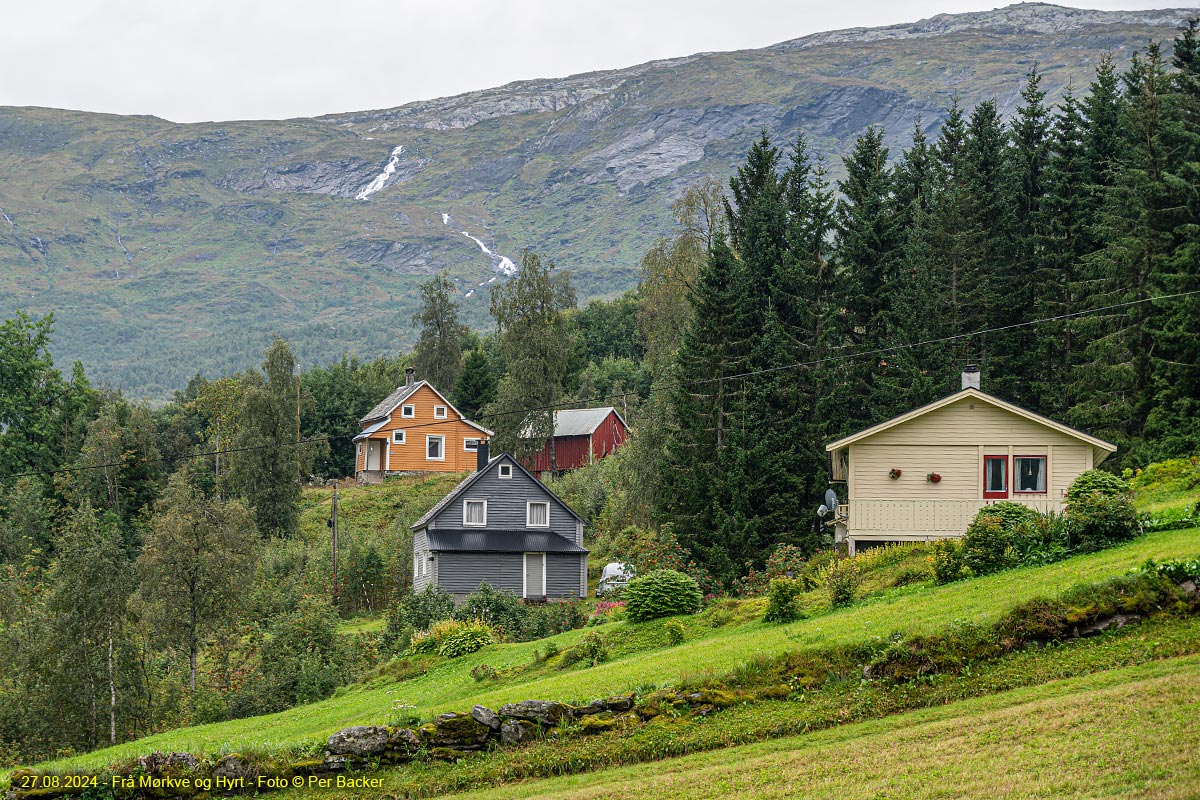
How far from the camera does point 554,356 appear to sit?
254 feet

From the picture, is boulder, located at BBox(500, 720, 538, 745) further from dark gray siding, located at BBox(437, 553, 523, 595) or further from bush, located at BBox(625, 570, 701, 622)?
dark gray siding, located at BBox(437, 553, 523, 595)

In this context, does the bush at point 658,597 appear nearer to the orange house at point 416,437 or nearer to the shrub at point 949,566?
the shrub at point 949,566

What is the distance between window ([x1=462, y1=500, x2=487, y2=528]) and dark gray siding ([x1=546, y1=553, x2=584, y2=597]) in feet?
11.6

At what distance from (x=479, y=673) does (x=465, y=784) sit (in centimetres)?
1023

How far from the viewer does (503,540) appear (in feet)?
185

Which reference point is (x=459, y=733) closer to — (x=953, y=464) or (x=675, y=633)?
(x=675, y=633)

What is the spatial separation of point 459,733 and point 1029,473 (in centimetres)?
2549

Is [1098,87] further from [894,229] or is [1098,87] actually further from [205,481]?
[205,481]

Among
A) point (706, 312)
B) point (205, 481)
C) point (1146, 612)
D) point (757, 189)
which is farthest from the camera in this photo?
point (205, 481)

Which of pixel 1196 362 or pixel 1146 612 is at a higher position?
pixel 1196 362

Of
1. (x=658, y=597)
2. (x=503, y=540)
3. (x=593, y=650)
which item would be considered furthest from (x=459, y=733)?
(x=503, y=540)

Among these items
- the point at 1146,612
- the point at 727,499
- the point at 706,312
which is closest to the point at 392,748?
the point at 1146,612

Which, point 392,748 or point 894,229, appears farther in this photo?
point 894,229

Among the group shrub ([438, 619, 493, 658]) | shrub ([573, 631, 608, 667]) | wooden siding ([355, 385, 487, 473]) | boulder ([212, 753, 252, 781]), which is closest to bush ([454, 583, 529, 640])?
shrub ([438, 619, 493, 658])
